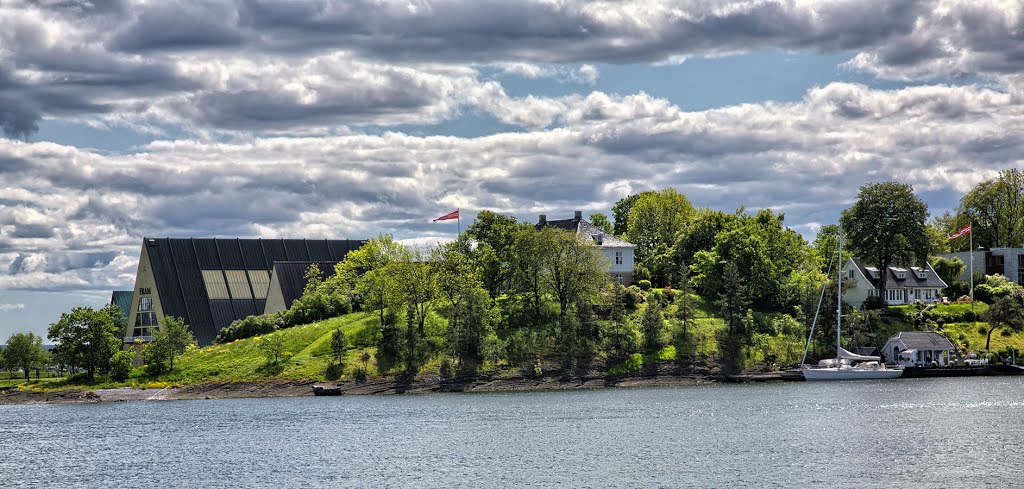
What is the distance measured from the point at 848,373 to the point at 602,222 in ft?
237

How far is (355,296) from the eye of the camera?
136 meters

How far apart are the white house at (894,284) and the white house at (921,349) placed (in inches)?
510

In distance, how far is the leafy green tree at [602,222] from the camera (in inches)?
7121

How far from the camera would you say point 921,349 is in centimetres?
11850

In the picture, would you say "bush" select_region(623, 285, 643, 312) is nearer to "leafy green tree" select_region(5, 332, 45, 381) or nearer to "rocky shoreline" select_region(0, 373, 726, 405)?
"rocky shoreline" select_region(0, 373, 726, 405)

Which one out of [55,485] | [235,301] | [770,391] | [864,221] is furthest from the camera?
[235,301]

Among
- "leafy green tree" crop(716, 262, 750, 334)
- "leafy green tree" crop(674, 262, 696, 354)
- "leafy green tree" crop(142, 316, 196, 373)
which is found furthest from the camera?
"leafy green tree" crop(716, 262, 750, 334)

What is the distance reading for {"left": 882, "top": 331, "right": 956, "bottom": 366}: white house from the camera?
118375 mm

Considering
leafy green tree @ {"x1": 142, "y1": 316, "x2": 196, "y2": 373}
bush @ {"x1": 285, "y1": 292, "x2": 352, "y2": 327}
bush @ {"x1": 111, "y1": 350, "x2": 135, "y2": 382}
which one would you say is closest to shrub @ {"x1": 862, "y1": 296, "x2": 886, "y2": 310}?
bush @ {"x1": 285, "y1": 292, "x2": 352, "y2": 327}

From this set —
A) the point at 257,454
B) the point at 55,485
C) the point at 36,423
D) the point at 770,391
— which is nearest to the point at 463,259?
the point at 770,391

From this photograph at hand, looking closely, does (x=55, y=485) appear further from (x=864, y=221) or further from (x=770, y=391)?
(x=864, y=221)

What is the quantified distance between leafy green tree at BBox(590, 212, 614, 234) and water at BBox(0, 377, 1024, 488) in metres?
79.9

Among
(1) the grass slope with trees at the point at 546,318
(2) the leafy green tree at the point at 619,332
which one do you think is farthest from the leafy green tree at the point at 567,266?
(2) the leafy green tree at the point at 619,332

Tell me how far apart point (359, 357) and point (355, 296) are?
855 inches
